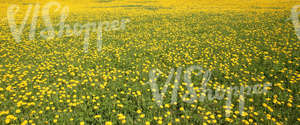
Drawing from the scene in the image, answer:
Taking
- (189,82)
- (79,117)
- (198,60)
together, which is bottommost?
(79,117)

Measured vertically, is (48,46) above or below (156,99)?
above

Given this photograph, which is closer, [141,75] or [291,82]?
[291,82]

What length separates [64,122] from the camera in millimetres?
2717

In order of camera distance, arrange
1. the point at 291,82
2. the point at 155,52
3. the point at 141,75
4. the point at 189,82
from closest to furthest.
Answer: the point at 291,82 < the point at 189,82 < the point at 141,75 < the point at 155,52

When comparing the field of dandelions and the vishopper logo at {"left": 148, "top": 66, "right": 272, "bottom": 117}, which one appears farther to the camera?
the vishopper logo at {"left": 148, "top": 66, "right": 272, "bottom": 117}

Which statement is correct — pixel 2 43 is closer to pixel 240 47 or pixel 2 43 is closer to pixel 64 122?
pixel 64 122

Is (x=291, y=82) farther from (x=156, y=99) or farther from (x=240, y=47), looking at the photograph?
(x=156, y=99)

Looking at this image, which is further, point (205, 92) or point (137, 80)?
point (137, 80)

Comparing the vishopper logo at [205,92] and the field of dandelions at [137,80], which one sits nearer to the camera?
the field of dandelions at [137,80]

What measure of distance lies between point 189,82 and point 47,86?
3.44m

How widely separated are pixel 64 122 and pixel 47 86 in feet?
5.15

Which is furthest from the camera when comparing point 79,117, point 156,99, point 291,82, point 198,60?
point 198,60

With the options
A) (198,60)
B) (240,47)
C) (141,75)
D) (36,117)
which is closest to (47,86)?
(36,117)

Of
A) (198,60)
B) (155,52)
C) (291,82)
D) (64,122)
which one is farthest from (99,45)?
(291,82)
